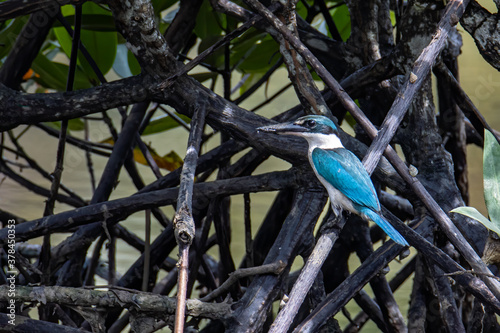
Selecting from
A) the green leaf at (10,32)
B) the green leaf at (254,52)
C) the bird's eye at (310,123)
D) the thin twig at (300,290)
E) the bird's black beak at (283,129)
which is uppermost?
the green leaf at (10,32)

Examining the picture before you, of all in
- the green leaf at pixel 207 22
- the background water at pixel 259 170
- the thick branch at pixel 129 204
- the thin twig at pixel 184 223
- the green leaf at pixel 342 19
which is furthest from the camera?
the background water at pixel 259 170

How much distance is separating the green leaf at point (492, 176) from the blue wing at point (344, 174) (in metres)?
0.22

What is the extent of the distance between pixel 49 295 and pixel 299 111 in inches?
30.0

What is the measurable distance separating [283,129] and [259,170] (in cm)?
275

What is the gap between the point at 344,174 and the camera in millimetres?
1187

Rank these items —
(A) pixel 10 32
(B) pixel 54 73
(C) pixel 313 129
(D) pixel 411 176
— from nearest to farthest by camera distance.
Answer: (D) pixel 411 176 → (C) pixel 313 129 → (A) pixel 10 32 → (B) pixel 54 73

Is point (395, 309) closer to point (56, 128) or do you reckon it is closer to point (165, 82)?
point (165, 82)

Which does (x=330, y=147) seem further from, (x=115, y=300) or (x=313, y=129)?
(x=115, y=300)

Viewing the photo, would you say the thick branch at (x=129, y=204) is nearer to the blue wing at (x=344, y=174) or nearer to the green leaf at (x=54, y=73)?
the blue wing at (x=344, y=174)

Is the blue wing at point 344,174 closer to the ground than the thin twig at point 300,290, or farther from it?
farther from it

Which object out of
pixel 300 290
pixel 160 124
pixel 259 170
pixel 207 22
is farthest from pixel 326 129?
pixel 259 170

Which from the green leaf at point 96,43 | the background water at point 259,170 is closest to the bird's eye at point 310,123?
the green leaf at point 96,43

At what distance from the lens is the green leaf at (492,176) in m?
0.97

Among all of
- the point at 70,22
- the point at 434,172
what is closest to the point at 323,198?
the point at 434,172
